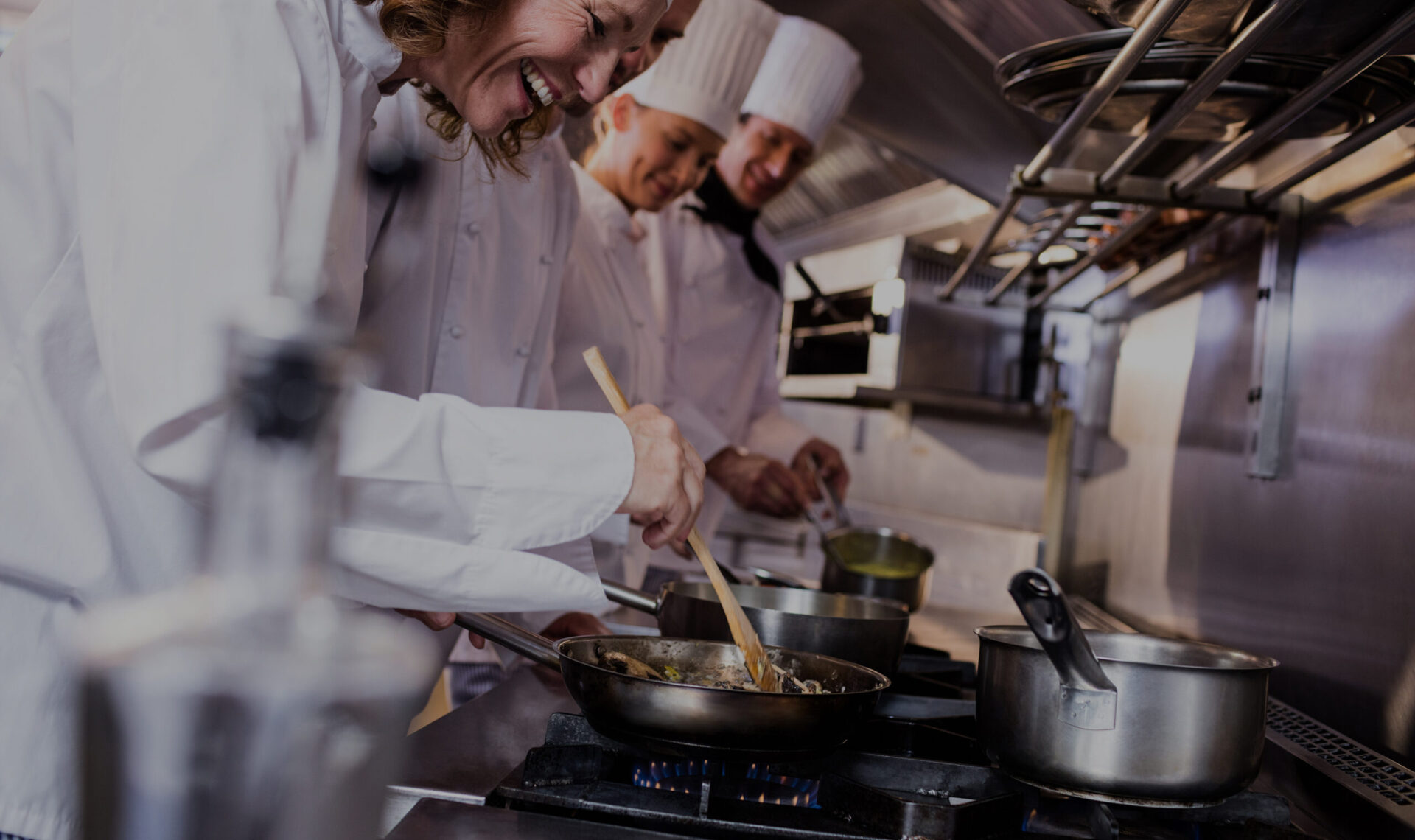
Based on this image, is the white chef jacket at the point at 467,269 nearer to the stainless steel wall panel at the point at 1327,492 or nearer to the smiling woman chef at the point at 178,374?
the smiling woman chef at the point at 178,374

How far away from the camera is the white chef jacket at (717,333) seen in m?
2.63

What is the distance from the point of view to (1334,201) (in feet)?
Result: 3.82

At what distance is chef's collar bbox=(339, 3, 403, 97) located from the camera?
827 mm

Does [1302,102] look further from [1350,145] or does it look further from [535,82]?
[535,82]

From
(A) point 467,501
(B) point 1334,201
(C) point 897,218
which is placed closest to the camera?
(A) point 467,501

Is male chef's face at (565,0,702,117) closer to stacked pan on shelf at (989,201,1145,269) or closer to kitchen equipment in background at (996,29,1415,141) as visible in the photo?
kitchen equipment in background at (996,29,1415,141)

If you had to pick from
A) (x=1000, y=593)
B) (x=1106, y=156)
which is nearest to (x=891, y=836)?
(x=1106, y=156)

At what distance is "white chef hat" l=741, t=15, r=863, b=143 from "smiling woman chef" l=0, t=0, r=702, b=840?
5.11ft

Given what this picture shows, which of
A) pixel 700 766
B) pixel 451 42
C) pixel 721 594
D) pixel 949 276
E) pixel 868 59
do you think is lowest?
pixel 700 766

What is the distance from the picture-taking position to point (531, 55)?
3.10 ft

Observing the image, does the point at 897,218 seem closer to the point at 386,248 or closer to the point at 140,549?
the point at 386,248

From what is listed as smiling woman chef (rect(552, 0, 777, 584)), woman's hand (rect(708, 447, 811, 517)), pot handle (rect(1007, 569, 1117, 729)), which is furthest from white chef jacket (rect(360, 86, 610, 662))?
woman's hand (rect(708, 447, 811, 517))

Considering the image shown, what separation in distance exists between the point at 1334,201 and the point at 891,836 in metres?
0.92

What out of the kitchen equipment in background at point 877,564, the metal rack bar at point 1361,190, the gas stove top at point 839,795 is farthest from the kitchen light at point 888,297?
the gas stove top at point 839,795
